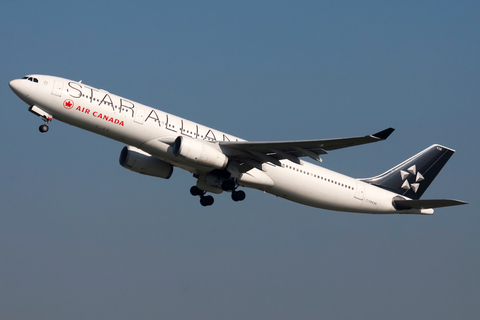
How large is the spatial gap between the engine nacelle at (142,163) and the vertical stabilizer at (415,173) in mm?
13455

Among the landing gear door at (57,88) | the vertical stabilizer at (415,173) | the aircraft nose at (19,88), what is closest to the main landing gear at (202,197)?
the vertical stabilizer at (415,173)

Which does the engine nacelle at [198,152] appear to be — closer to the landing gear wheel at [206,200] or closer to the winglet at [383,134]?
the landing gear wheel at [206,200]

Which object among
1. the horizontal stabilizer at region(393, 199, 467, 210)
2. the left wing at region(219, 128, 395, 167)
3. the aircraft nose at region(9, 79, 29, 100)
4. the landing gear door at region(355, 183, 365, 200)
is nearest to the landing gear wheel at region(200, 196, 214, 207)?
the left wing at region(219, 128, 395, 167)

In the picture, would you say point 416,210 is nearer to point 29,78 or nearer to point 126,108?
point 126,108

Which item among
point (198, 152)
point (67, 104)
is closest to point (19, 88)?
point (67, 104)

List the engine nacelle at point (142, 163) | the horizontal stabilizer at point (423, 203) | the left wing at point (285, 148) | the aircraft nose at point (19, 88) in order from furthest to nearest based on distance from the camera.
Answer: the engine nacelle at point (142, 163) < the horizontal stabilizer at point (423, 203) < the aircraft nose at point (19, 88) < the left wing at point (285, 148)

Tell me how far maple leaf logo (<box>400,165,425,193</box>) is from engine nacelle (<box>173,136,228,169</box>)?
14.5 meters

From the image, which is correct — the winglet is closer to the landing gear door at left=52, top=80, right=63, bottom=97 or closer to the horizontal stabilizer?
the horizontal stabilizer

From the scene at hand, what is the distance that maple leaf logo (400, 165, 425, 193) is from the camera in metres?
41.8

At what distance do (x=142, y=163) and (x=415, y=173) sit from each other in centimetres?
1866

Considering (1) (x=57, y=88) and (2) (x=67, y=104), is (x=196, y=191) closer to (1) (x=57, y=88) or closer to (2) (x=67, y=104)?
(2) (x=67, y=104)

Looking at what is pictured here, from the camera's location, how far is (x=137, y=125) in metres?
33.0

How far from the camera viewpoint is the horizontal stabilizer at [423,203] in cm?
3662

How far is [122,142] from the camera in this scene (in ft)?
110
